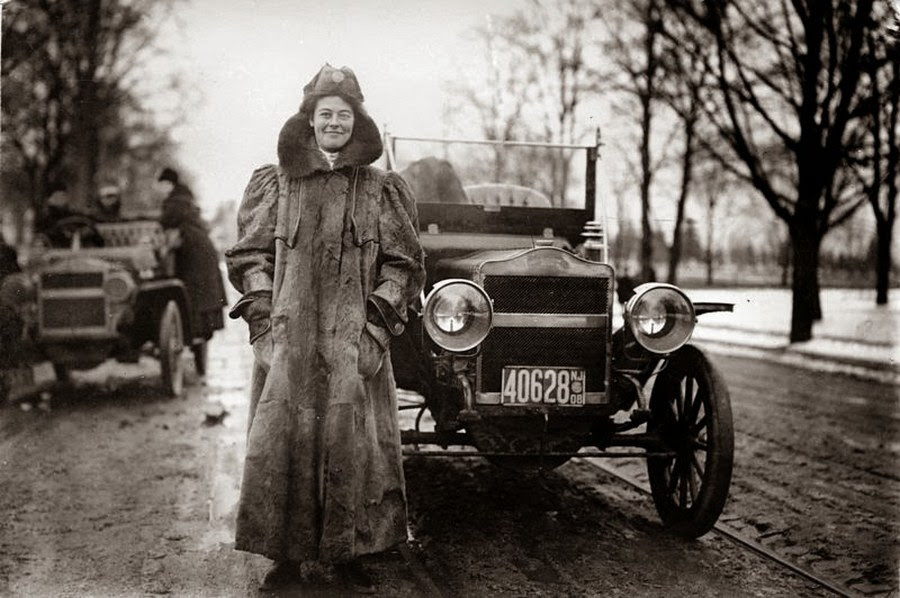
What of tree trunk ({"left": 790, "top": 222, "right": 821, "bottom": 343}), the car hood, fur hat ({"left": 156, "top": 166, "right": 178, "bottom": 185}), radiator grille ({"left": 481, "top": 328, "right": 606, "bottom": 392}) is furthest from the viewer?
tree trunk ({"left": 790, "top": 222, "right": 821, "bottom": 343})

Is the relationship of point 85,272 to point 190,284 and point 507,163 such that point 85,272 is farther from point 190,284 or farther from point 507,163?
point 507,163

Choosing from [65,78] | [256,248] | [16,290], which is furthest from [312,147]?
[65,78]

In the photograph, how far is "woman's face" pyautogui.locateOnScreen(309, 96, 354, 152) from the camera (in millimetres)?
3359

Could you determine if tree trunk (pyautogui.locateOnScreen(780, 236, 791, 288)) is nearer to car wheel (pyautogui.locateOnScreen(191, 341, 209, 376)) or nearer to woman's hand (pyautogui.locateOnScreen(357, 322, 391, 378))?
car wheel (pyautogui.locateOnScreen(191, 341, 209, 376))

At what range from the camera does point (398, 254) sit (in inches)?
133

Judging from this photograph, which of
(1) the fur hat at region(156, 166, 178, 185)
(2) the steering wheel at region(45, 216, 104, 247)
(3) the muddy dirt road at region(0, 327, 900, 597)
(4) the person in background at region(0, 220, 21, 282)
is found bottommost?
(3) the muddy dirt road at region(0, 327, 900, 597)

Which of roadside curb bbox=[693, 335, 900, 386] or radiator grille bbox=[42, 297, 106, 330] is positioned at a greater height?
radiator grille bbox=[42, 297, 106, 330]

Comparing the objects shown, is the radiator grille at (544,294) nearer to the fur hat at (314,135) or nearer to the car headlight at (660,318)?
the car headlight at (660,318)

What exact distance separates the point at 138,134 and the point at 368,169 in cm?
1421

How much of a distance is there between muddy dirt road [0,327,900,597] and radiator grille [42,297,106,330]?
3.51 ft

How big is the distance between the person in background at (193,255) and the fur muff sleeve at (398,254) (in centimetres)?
609

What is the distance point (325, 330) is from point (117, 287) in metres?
5.58

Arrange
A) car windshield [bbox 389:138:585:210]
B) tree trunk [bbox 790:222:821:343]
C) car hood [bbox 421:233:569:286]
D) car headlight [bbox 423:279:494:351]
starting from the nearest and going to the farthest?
1. car headlight [bbox 423:279:494:351]
2. car hood [bbox 421:233:569:286]
3. car windshield [bbox 389:138:585:210]
4. tree trunk [bbox 790:222:821:343]

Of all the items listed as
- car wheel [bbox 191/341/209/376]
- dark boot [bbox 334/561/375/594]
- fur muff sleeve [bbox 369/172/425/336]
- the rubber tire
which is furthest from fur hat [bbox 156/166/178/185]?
dark boot [bbox 334/561/375/594]
